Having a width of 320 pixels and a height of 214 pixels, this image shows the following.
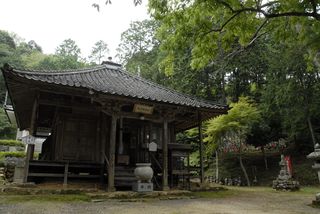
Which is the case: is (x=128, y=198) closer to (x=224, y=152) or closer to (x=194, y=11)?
(x=194, y=11)

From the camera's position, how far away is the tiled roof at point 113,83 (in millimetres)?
10102

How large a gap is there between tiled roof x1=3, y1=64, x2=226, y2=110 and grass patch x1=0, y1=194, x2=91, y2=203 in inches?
146

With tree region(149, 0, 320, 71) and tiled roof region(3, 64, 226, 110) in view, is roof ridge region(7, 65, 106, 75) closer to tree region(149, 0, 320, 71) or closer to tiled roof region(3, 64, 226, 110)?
tiled roof region(3, 64, 226, 110)

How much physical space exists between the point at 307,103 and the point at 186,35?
17248 millimetres

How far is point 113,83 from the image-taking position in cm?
1291

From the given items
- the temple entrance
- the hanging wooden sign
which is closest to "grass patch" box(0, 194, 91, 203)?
the temple entrance

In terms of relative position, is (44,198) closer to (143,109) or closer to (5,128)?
(143,109)

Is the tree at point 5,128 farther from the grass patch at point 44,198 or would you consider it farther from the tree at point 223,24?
the tree at point 223,24

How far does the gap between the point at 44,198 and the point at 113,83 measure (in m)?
6.04

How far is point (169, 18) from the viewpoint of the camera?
7.96 meters

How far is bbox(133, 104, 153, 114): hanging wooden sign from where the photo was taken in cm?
1128

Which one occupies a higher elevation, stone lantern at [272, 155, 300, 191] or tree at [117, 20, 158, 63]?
tree at [117, 20, 158, 63]

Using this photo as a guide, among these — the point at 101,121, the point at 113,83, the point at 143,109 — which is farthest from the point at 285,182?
the point at 113,83

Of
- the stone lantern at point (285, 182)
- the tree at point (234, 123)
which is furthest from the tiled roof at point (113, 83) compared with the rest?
the stone lantern at point (285, 182)
